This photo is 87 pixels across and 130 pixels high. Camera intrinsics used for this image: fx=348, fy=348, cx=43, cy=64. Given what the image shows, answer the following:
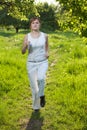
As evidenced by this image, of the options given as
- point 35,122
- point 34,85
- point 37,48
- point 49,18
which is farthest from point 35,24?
point 49,18

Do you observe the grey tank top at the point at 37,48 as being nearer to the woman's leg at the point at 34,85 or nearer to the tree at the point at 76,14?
the woman's leg at the point at 34,85

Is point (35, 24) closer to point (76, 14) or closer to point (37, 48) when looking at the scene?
point (37, 48)

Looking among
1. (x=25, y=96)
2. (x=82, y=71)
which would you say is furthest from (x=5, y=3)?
(x=25, y=96)

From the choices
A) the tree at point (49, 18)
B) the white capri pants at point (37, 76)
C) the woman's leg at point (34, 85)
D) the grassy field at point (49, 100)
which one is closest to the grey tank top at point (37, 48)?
the white capri pants at point (37, 76)

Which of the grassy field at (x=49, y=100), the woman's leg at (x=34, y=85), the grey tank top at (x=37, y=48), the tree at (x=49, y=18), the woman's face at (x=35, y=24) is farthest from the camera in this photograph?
the tree at (x=49, y=18)

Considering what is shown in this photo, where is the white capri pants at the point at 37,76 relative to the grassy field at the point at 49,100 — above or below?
above

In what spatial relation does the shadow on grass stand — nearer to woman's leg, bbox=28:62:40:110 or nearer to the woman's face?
woman's leg, bbox=28:62:40:110

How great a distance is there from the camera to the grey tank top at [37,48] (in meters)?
8.82

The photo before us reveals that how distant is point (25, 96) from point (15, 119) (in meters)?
2.25

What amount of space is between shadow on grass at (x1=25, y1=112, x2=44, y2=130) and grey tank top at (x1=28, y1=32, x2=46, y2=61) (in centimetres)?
144

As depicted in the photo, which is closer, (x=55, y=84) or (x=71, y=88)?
(x=71, y=88)

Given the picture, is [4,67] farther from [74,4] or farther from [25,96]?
[74,4]

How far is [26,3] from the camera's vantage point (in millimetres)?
15398

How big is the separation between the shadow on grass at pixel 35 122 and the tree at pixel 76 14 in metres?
2.39
